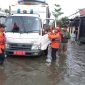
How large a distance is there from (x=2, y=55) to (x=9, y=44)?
6.56 feet

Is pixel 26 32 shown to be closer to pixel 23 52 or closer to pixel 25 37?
pixel 25 37

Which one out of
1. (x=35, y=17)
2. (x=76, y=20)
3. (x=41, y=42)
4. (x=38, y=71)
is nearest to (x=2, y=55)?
(x=38, y=71)

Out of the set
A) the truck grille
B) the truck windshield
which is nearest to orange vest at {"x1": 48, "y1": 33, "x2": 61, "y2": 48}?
the truck grille

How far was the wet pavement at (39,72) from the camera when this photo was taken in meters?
10.8

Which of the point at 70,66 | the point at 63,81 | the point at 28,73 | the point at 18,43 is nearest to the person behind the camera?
the point at 63,81

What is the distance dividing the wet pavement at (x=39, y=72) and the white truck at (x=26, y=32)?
0.54 metres

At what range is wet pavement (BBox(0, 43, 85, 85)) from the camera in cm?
1082

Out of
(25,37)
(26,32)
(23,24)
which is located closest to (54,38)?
(25,37)

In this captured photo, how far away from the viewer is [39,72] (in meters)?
12.6

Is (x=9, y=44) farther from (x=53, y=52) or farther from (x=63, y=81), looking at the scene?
(x=63, y=81)

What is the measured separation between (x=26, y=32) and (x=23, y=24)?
31.3 inches

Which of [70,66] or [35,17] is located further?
[35,17]

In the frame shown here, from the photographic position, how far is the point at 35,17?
1716cm

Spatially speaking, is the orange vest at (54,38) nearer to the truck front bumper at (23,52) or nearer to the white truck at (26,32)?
the white truck at (26,32)
